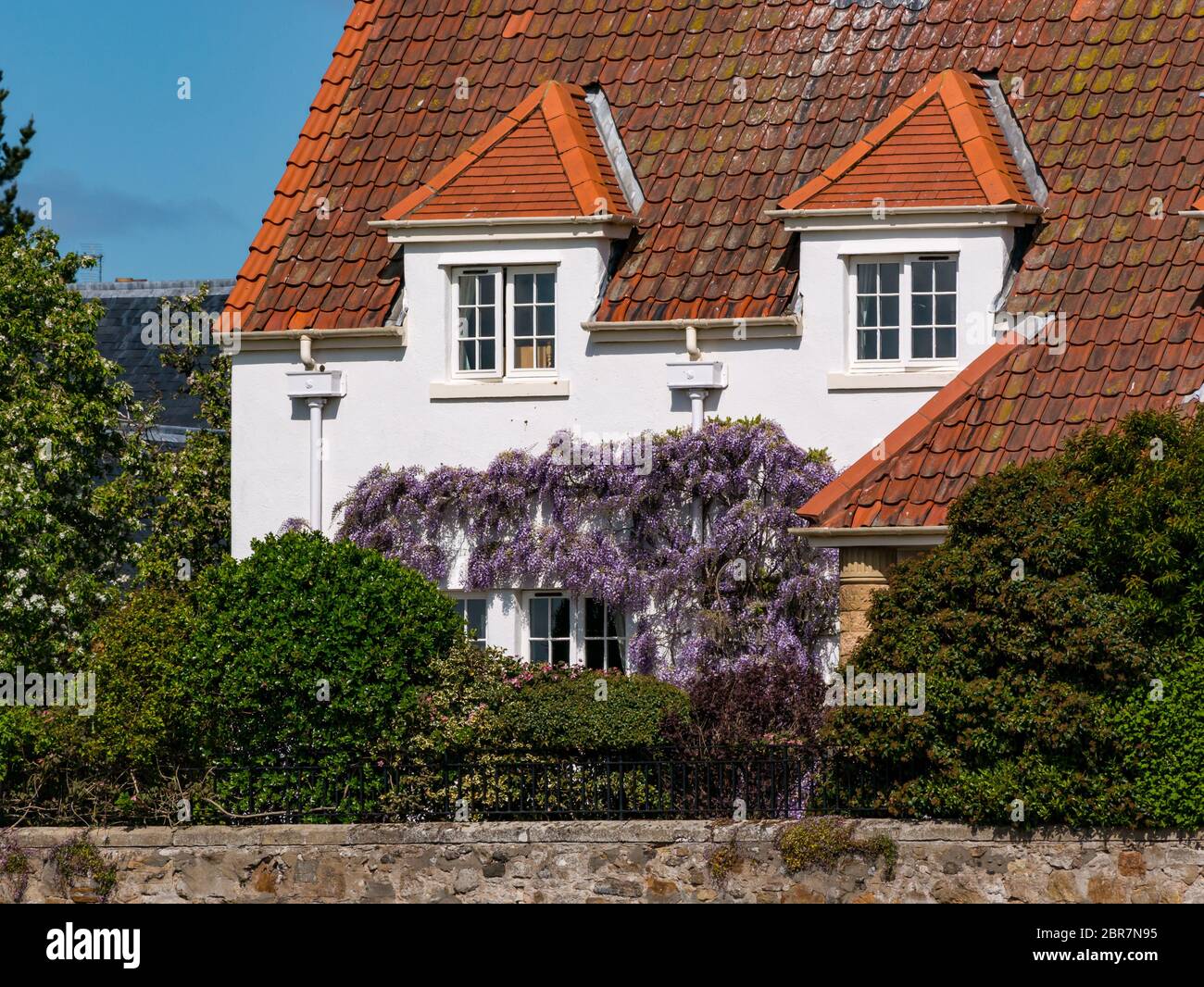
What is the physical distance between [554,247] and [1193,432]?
9.23m

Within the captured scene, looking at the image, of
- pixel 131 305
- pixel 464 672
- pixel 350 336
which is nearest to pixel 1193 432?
pixel 464 672

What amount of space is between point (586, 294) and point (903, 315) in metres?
3.76

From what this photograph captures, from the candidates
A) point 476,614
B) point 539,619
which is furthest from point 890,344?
point 476,614

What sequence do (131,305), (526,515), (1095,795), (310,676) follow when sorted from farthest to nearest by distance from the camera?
(131,305) < (526,515) < (310,676) < (1095,795)

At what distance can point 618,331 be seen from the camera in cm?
2638

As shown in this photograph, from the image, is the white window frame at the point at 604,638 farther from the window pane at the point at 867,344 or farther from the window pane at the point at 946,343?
the window pane at the point at 946,343

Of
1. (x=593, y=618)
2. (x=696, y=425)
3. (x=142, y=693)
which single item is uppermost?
(x=696, y=425)

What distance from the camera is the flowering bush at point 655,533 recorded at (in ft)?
82.2

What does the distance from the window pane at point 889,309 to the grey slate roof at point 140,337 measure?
60.1 feet

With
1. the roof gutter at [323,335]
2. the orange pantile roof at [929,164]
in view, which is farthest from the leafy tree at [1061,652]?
the roof gutter at [323,335]

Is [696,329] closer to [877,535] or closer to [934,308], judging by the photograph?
[934,308]

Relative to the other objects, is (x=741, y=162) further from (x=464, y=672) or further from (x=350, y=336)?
(x=464, y=672)

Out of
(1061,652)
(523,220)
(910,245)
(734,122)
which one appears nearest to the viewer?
(1061,652)

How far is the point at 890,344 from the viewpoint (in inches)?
1019
